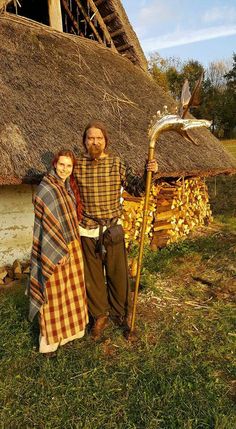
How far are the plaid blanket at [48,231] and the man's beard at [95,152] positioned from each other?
0.35m

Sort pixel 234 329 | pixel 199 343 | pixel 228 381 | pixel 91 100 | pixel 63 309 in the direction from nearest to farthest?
pixel 228 381, pixel 63 309, pixel 199 343, pixel 234 329, pixel 91 100

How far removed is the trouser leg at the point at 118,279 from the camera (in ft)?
9.62

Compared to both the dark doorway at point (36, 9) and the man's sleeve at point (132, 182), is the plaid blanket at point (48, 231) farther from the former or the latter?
the dark doorway at point (36, 9)

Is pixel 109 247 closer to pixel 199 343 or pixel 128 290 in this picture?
pixel 128 290

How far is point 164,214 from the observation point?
5.82m

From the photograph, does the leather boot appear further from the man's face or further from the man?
the man's face

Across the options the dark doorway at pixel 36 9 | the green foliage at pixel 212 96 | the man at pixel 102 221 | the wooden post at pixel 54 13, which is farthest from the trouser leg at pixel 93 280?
the green foliage at pixel 212 96

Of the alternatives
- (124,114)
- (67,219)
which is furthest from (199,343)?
(124,114)

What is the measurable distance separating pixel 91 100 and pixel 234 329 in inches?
139

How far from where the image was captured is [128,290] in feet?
10.1

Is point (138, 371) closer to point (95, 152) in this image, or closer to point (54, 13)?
point (95, 152)

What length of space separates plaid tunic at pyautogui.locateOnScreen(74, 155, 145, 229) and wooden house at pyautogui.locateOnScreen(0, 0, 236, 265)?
3.02 ft

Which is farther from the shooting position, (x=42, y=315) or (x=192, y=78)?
(x=192, y=78)

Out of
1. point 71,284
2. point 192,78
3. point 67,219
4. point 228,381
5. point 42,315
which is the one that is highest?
point 192,78
